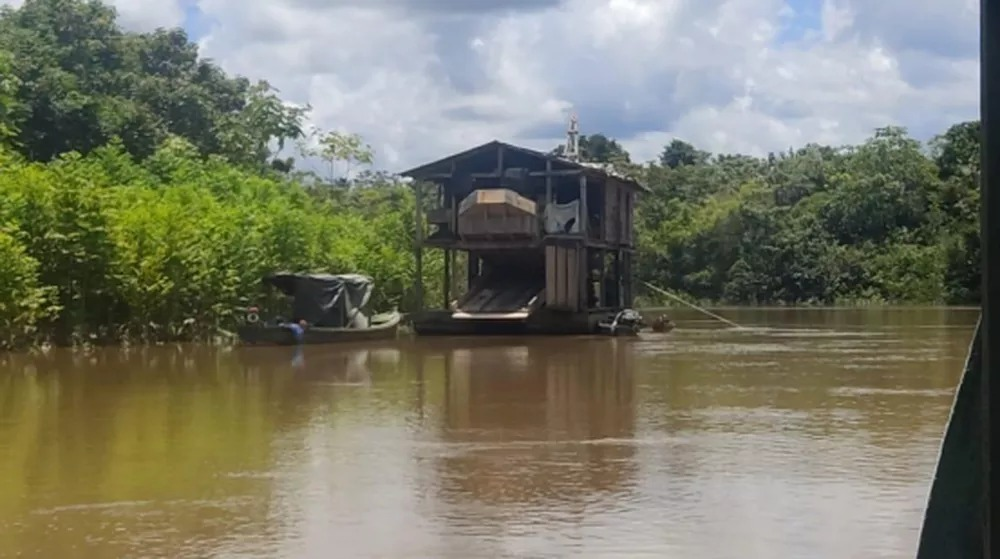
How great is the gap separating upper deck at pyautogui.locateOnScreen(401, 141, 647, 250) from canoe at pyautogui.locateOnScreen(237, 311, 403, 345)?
2.72 m

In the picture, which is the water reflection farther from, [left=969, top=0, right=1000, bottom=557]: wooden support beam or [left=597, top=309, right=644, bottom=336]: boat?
[left=597, top=309, right=644, bottom=336]: boat

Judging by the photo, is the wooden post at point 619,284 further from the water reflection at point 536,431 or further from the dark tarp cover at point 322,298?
the water reflection at point 536,431

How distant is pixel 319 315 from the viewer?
27.1 m

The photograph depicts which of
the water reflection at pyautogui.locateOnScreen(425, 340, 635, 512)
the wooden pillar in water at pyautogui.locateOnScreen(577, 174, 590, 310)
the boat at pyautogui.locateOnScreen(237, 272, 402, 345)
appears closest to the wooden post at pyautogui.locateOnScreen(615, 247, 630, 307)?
the wooden pillar in water at pyautogui.locateOnScreen(577, 174, 590, 310)

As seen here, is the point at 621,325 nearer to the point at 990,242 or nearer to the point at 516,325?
the point at 516,325

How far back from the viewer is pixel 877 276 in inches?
2174

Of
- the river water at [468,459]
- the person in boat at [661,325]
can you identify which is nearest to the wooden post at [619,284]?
the person in boat at [661,325]

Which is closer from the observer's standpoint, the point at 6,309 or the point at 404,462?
the point at 404,462

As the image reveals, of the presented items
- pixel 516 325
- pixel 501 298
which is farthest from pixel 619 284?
pixel 516 325

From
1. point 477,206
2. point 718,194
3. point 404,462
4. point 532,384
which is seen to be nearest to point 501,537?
point 404,462

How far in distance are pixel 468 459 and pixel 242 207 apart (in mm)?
20117

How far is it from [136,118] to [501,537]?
3216cm

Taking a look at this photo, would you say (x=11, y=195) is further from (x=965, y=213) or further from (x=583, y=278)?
(x=965, y=213)

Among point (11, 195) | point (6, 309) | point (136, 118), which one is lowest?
point (6, 309)
